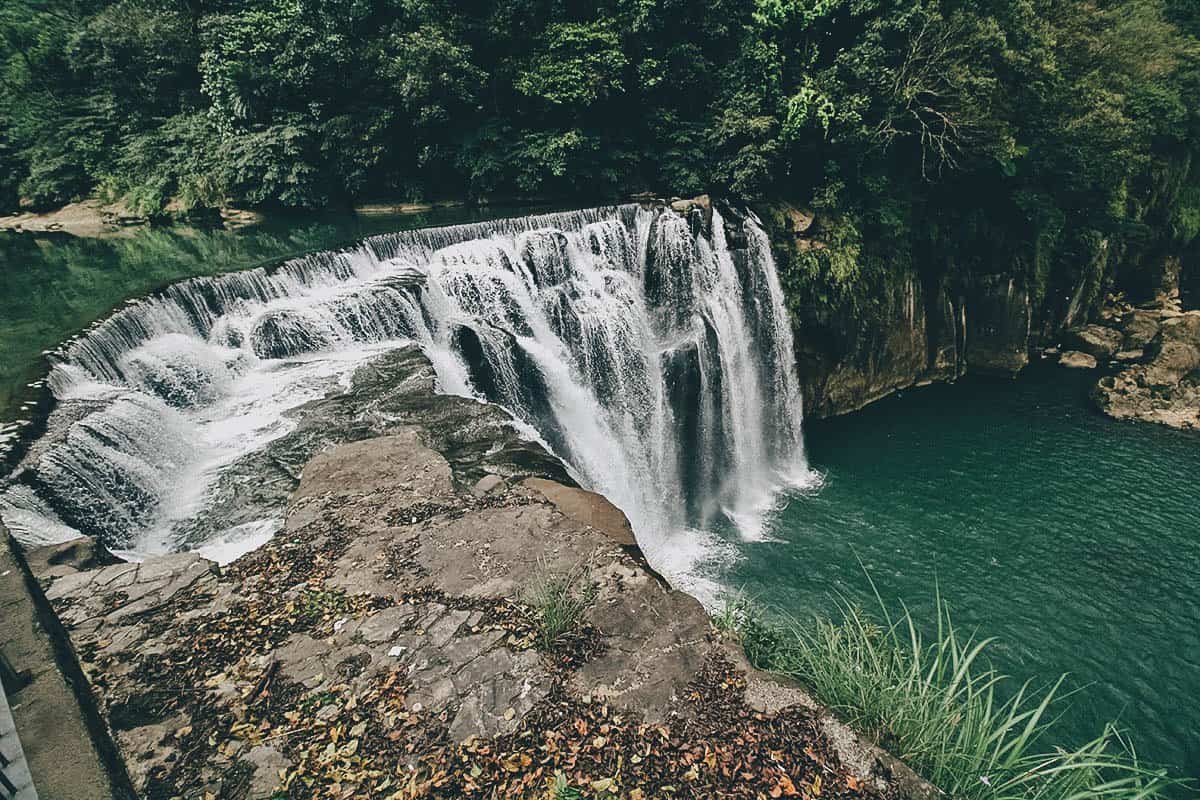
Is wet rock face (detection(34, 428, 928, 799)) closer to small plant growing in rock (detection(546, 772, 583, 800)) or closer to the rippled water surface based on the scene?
small plant growing in rock (detection(546, 772, 583, 800))

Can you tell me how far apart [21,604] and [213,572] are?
2.01 metres

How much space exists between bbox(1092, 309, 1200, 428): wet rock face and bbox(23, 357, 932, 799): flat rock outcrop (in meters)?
16.5

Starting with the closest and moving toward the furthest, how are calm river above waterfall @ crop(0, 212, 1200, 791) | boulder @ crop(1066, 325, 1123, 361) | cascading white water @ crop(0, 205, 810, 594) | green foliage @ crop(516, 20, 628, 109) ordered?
cascading white water @ crop(0, 205, 810, 594) < calm river above waterfall @ crop(0, 212, 1200, 791) < green foliage @ crop(516, 20, 628, 109) < boulder @ crop(1066, 325, 1123, 361)

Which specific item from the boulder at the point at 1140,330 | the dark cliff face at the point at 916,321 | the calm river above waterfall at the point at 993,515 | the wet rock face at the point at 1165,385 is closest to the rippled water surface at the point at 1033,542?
the calm river above waterfall at the point at 993,515

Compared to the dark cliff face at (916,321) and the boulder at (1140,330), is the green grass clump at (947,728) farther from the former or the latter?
the boulder at (1140,330)

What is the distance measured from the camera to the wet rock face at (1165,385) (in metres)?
13.8

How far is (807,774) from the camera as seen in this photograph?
2713mm

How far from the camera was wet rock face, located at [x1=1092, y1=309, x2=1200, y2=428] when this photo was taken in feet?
45.2

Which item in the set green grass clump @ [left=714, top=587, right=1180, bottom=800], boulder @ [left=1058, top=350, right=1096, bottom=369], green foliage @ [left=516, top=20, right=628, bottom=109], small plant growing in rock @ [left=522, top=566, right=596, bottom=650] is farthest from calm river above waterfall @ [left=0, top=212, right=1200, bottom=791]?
small plant growing in rock @ [left=522, top=566, right=596, bottom=650]

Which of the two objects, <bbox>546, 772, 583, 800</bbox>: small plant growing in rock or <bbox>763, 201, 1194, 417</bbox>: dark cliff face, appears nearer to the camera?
<bbox>546, 772, 583, 800</bbox>: small plant growing in rock

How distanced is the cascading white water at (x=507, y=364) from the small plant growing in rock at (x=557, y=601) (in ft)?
9.97

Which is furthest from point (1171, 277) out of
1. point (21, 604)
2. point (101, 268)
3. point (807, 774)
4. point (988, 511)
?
point (101, 268)

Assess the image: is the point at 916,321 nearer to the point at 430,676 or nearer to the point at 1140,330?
the point at 1140,330

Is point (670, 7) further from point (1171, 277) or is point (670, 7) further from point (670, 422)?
point (1171, 277)
